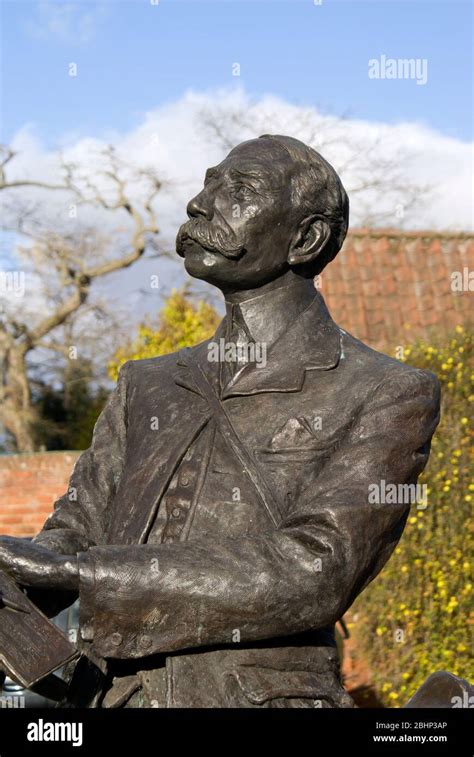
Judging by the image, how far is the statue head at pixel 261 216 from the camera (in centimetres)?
342

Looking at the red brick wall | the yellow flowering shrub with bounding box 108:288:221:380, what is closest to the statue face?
the red brick wall

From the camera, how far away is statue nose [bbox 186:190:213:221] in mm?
3447

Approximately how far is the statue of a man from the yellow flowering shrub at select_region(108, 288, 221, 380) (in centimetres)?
1574

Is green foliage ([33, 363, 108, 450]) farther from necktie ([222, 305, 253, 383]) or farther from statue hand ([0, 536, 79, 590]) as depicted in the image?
statue hand ([0, 536, 79, 590])

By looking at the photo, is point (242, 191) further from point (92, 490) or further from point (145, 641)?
point (145, 641)

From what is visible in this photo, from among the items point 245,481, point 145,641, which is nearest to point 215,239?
point 245,481

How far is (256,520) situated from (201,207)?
82 cm

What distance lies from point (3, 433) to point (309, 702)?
2181 centimetres

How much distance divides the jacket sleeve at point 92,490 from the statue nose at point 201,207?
0.53 m

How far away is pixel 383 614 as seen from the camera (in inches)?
386

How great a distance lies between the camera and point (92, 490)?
353cm

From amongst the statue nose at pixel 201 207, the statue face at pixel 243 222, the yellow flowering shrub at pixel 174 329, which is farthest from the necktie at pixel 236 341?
the yellow flowering shrub at pixel 174 329

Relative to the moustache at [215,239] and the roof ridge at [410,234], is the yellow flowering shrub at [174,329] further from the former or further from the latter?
the moustache at [215,239]
